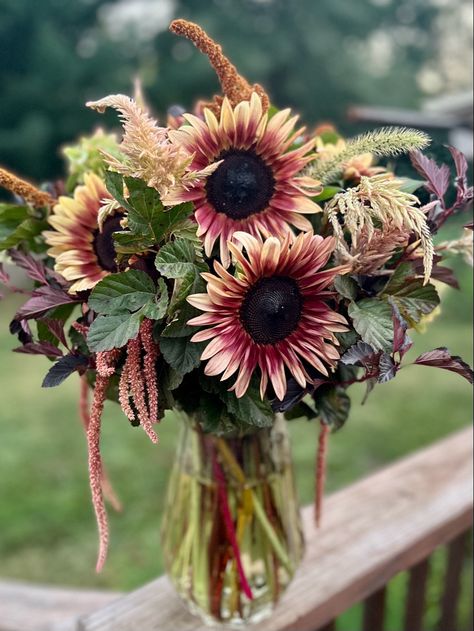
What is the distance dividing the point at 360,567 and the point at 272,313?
555 mm

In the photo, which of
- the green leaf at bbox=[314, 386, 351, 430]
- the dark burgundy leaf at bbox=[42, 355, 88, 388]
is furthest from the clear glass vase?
the dark burgundy leaf at bbox=[42, 355, 88, 388]

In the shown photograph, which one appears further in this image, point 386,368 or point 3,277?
point 3,277

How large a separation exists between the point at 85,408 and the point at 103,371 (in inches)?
11.6

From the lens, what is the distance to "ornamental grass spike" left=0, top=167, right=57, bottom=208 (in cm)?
65

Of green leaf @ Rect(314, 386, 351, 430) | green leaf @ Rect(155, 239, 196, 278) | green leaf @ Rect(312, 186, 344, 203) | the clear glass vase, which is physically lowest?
the clear glass vase

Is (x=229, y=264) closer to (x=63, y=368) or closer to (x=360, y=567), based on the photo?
(x=63, y=368)

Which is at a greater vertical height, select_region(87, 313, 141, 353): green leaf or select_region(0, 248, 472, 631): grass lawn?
select_region(87, 313, 141, 353): green leaf

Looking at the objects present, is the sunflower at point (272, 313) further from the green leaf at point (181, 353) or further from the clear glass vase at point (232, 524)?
the clear glass vase at point (232, 524)

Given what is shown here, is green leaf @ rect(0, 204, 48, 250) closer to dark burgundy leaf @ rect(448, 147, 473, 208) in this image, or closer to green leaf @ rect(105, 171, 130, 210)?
green leaf @ rect(105, 171, 130, 210)

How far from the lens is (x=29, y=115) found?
30.6 feet

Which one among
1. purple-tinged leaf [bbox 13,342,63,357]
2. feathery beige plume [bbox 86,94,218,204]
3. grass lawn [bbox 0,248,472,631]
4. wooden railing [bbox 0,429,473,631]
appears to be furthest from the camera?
grass lawn [bbox 0,248,472,631]

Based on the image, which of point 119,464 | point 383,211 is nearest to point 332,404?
point 383,211

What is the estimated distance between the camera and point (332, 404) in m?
0.73

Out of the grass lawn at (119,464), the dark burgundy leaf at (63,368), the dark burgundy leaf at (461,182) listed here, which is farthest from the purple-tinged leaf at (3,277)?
the grass lawn at (119,464)
